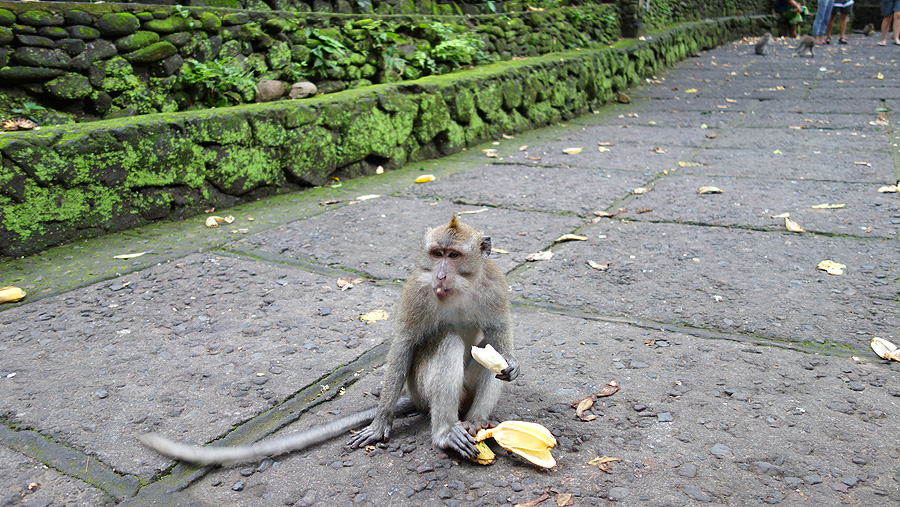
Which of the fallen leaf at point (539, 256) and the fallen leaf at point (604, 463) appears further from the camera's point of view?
the fallen leaf at point (539, 256)

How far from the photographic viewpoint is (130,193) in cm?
446

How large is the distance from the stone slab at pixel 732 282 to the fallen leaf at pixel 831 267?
0.13 ft

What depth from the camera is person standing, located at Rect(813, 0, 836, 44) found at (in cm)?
1723

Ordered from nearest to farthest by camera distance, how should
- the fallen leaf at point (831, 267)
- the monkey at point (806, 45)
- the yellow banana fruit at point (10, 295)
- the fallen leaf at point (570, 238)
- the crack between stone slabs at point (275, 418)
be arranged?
the crack between stone slabs at point (275, 418) → the yellow banana fruit at point (10, 295) → the fallen leaf at point (831, 267) → the fallen leaf at point (570, 238) → the monkey at point (806, 45)

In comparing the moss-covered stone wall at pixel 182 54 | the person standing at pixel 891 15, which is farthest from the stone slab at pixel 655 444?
the person standing at pixel 891 15

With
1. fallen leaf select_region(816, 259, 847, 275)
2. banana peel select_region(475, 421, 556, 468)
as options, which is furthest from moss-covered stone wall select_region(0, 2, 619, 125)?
fallen leaf select_region(816, 259, 847, 275)

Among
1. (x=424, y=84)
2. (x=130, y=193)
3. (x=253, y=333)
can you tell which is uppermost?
(x=424, y=84)

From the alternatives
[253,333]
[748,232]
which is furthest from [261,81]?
[748,232]

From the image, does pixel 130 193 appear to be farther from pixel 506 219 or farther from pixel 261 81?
pixel 506 219

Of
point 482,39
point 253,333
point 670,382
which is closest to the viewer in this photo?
point 670,382

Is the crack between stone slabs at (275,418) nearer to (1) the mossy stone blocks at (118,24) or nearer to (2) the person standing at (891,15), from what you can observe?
(1) the mossy stone blocks at (118,24)

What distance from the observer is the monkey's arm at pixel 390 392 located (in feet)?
7.67

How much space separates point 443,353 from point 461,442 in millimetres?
294

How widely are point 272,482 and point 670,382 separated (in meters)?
1.54
